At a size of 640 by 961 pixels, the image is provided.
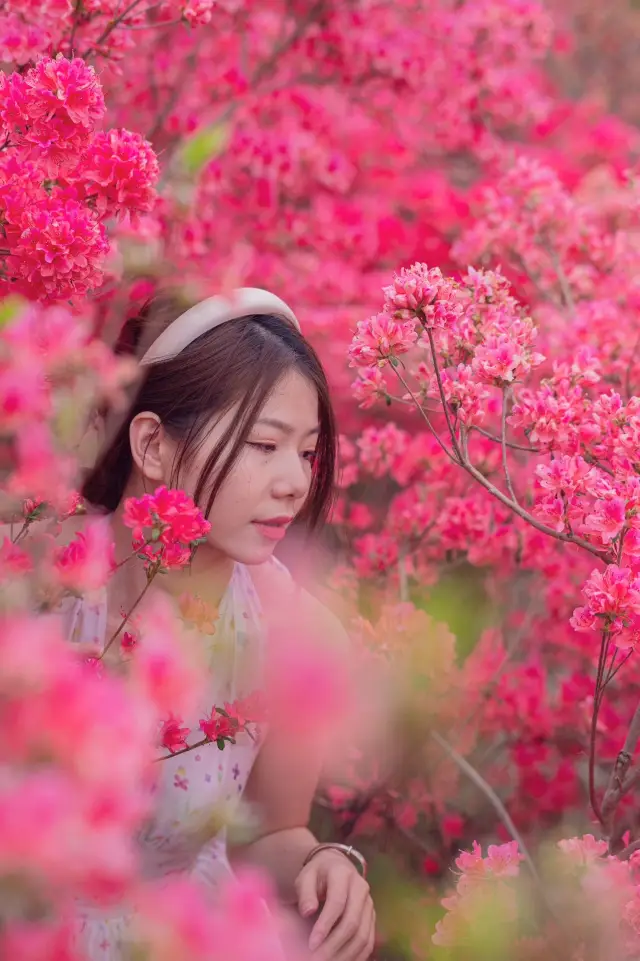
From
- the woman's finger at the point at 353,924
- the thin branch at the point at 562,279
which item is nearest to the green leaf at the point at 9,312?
the woman's finger at the point at 353,924

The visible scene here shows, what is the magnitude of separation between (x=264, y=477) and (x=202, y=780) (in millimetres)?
548

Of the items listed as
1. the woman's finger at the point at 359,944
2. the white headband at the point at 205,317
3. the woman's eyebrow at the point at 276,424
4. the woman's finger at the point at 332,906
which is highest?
the white headband at the point at 205,317

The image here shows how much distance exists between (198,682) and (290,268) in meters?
1.94

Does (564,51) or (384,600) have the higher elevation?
(564,51)

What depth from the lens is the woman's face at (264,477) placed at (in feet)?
4.06

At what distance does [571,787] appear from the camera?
186 cm

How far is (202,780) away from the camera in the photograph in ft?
4.88

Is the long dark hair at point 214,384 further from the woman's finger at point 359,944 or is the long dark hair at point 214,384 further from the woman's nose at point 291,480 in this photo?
the woman's finger at point 359,944

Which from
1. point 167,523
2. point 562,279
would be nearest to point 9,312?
point 167,523

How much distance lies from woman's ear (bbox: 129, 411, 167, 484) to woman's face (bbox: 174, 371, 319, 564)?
5 centimetres

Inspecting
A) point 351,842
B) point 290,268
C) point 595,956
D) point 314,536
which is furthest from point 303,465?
point 290,268

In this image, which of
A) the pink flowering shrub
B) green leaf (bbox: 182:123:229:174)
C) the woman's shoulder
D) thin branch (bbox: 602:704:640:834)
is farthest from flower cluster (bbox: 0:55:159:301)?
thin branch (bbox: 602:704:640:834)

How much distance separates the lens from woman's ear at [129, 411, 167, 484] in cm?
131

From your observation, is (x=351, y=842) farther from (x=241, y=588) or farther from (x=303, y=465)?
(x=303, y=465)
